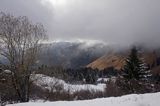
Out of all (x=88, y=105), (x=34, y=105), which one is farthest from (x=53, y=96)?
(x=88, y=105)

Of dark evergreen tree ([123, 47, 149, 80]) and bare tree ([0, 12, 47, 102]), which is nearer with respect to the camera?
bare tree ([0, 12, 47, 102])

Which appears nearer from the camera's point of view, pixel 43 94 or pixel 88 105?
pixel 88 105

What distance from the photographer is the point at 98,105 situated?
14.9 m

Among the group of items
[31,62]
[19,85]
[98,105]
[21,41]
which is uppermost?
[21,41]

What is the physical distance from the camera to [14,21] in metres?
25.8

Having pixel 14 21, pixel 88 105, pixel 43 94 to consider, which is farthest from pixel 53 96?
pixel 88 105

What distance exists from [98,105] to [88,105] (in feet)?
1.79

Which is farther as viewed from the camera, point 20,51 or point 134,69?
point 134,69

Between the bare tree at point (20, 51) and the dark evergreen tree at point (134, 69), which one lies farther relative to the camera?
the dark evergreen tree at point (134, 69)

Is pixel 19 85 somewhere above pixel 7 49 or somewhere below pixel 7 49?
below

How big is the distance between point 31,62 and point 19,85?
2.39 m

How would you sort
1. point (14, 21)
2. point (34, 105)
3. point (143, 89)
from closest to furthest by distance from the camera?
point (34, 105) → point (14, 21) → point (143, 89)

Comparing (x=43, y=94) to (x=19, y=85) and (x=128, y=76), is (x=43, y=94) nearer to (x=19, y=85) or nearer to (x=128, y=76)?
(x=19, y=85)

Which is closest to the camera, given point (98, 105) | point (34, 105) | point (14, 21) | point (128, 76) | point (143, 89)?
point (98, 105)
